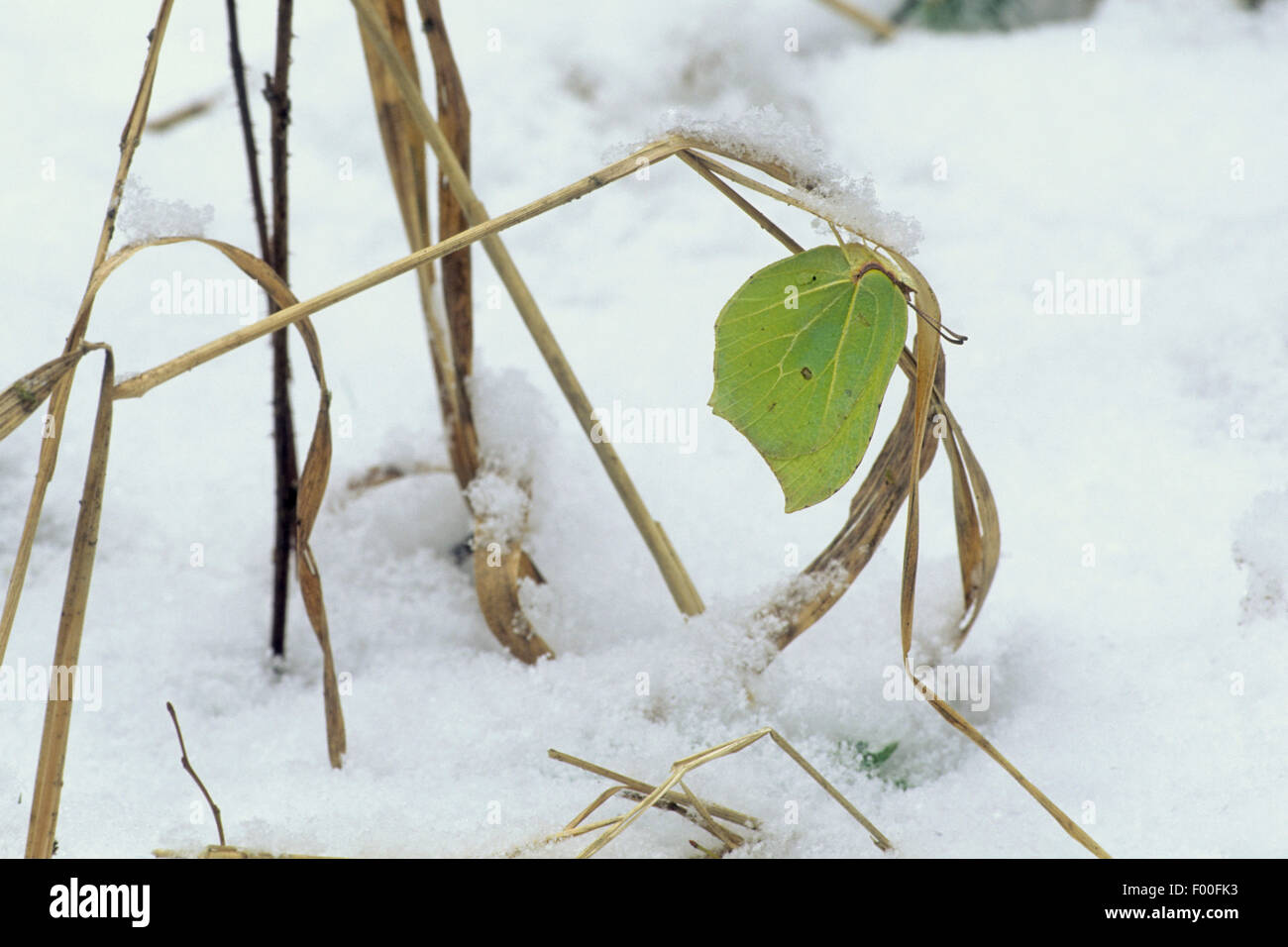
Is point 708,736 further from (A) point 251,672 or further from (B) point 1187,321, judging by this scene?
(B) point 1187,321

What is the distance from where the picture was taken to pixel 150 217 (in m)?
0.57

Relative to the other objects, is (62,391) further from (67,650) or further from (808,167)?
(808,167)

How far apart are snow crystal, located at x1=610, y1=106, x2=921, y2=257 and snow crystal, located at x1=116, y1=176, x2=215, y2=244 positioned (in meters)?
0.26

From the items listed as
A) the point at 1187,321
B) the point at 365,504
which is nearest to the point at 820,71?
the point at 1187,321

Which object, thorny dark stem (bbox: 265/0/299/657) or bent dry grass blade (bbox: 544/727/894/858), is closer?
bent dry grass blade (bbox: 544/727/894/858)

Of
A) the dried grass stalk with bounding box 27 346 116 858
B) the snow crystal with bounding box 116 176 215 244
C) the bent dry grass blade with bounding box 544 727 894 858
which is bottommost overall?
the bent dry grass blade with bounding box 544 727 894 858

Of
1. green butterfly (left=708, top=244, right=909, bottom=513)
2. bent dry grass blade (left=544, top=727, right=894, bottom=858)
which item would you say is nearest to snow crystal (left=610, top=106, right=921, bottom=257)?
green butterfly (left=708, top=244, right=909, bottom=513)

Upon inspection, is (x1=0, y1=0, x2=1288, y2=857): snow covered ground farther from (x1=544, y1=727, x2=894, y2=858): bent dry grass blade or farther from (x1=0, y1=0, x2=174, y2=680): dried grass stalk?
(x1=0, y1=0, x2=174, y2=680): dried grass stalk

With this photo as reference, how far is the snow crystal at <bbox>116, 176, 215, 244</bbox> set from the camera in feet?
1.85

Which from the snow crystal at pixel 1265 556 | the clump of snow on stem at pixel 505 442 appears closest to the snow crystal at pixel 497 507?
the clump of snow on stem at pixel 505 442

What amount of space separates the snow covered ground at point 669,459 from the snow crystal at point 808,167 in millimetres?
270

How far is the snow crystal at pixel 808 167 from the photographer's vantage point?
0.51 m

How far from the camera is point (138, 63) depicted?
57.6 inches

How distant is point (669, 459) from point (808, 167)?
0.46 meters
